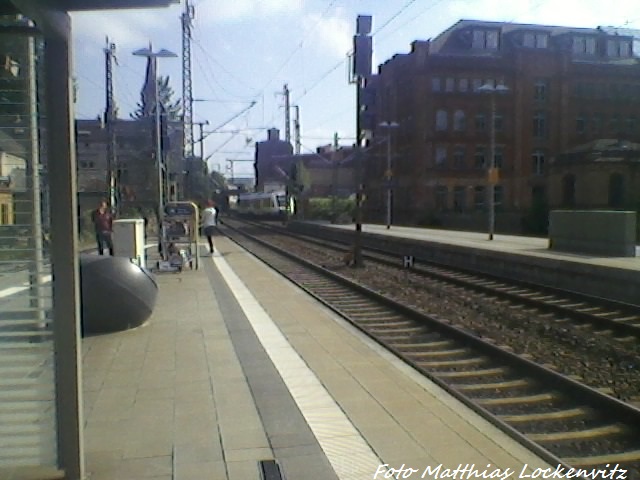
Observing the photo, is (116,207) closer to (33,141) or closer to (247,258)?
(247,258)

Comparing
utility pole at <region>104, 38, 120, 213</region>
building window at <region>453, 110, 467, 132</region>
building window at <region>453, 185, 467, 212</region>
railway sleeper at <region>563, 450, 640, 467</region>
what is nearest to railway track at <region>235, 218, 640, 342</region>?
railway sleeper at <region>563, 450, 640, 467</region>

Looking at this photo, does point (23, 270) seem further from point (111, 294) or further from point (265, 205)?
point (265, 205)

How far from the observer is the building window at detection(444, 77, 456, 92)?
58.8 m

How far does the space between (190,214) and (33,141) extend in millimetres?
14053

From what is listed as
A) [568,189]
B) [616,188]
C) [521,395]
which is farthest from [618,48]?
[521,395]

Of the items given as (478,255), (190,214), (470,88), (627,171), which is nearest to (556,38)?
(470,88)

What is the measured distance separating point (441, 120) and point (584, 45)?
15.5m

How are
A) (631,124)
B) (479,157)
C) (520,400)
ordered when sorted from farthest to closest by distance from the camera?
(631,124) < (479,157) < (520,400)

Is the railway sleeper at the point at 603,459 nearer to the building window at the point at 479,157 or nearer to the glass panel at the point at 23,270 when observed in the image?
the glass panel at the point at 23,270

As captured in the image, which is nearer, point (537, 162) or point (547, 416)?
point (547, 416)

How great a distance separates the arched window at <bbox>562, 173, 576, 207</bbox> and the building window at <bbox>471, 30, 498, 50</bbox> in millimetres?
15841

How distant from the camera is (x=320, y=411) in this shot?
5.73m

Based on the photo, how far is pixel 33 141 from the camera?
4.26 meters

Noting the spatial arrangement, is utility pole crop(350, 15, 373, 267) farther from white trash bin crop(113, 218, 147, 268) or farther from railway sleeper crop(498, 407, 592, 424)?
railway sleeper crop(498, 407, 592, 424)
